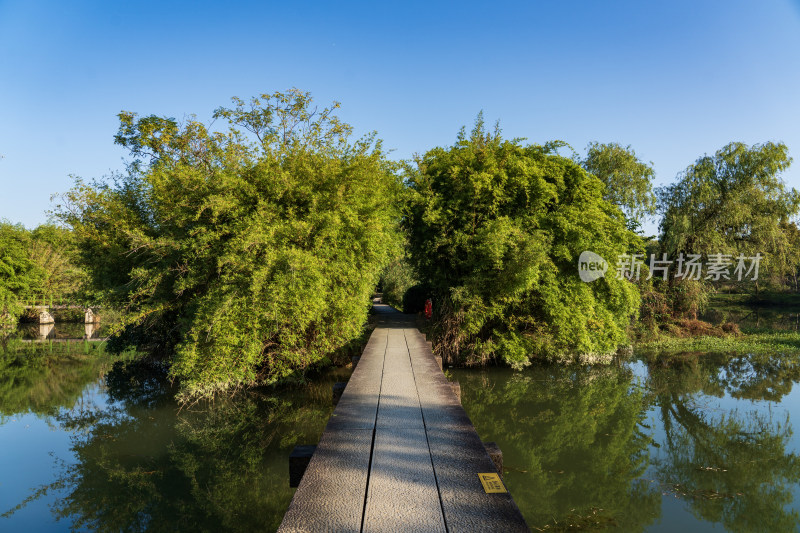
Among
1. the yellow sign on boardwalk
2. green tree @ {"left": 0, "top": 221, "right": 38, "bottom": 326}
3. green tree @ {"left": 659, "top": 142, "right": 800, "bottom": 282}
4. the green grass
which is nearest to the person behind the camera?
the yellow sign on boardwalk

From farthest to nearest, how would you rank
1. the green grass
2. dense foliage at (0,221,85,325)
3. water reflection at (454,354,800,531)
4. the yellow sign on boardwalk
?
dense foliage at (0,221,85,325) → the green grass → water reflection at (454,354,800,531) → the yellow sign on boardwalk

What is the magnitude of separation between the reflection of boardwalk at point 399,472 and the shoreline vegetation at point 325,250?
5.35 meters

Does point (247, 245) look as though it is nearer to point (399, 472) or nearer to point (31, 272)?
point (399, 472)

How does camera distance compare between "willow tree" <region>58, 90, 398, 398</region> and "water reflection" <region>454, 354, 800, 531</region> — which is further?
"willow tree" <region>58, 90, 398, 398</region>

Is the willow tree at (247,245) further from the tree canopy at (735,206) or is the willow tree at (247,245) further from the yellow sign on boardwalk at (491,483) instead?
the tree canopy at (735,206)

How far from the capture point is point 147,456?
791 cm

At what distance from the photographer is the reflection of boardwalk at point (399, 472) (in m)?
2.69

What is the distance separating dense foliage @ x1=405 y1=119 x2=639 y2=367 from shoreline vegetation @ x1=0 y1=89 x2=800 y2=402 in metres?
0.06

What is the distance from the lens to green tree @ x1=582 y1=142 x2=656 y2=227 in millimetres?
21938

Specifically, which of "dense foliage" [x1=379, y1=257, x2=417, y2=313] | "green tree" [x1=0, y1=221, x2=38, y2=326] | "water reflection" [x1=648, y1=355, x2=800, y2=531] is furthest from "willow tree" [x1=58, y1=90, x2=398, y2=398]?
"green tree" [x1=0, y1=221, x2=38, y2=326]

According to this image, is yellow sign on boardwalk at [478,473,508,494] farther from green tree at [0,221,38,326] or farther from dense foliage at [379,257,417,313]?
green tree at [0,221,38,326]

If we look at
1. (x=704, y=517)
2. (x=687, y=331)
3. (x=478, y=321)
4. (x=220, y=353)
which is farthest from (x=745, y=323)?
(x=220, y=353)

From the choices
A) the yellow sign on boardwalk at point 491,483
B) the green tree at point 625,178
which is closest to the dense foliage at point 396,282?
the green tree at point 625,178
